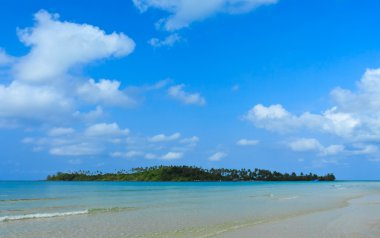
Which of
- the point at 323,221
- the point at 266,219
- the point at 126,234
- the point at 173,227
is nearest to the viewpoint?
the point at 126,234

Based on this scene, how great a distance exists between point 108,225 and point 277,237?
31.9 feet

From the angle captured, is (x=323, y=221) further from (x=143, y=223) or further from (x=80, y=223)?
(x=80, y=223)

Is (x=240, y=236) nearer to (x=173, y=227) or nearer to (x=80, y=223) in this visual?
(x=173, y=227)

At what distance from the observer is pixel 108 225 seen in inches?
870

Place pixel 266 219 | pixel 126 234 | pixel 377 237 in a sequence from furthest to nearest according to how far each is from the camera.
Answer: pixel 266 219 < pixel 126 234 < pixel 377 237

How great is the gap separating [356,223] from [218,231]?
8.03m

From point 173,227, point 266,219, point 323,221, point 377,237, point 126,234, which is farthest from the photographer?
point 266,219

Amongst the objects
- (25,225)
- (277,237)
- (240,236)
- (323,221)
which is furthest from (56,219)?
(323,221)

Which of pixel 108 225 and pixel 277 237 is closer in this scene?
pixel 277 237

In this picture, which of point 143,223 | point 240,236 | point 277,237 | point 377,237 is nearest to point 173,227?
point 143,223

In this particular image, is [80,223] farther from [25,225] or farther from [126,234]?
[126,234]

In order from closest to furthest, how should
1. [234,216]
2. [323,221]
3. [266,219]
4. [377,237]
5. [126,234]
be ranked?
[377,237] < [126,234] < [323,221] < [266,219] < [234,216]

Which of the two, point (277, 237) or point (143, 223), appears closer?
point (277, 237)

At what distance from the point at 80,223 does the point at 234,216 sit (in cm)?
1017
